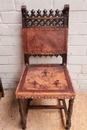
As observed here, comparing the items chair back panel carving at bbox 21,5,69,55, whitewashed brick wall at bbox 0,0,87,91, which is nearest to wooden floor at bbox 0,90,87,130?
whitewashed brick wall at bbox 0,0,87,91

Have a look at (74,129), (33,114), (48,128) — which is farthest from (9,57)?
(74,129)

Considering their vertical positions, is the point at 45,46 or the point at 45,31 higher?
the point at 45,31

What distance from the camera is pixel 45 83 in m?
1.06

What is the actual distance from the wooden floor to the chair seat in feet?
1.36

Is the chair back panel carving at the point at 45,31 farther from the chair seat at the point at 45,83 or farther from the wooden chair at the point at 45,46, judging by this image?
the chair seat at the point at 45,83

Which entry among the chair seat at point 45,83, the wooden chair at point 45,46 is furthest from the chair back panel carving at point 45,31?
the chair seat at point 45,83

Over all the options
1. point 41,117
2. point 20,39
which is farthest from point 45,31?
point 41,117

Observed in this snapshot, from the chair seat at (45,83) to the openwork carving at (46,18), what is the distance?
14.8 inches

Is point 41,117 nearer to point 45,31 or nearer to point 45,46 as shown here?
point 45,46

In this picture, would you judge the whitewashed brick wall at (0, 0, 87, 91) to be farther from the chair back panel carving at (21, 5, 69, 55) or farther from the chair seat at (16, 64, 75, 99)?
the chair seat at (16, 64, 75, 99)

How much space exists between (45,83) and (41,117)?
1.46ft

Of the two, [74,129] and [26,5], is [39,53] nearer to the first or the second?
[26,5]

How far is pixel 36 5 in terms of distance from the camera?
1172 mm

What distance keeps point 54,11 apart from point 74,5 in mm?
172
